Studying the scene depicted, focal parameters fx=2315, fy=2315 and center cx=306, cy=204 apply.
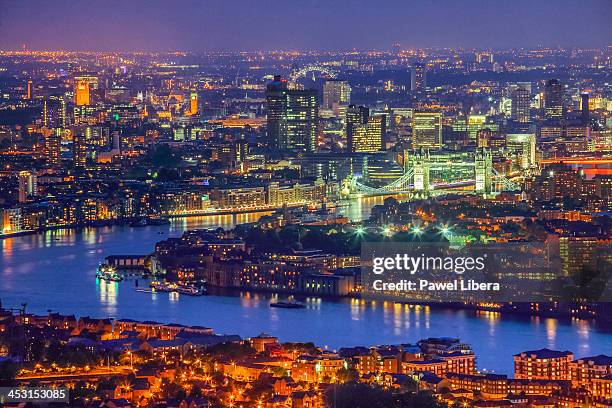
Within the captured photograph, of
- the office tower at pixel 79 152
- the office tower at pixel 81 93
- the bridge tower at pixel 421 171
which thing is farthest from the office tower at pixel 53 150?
the office tower at pixel 81 93

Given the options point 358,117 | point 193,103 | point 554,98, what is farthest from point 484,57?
point 193,103

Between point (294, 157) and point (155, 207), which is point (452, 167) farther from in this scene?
point (155, 207)

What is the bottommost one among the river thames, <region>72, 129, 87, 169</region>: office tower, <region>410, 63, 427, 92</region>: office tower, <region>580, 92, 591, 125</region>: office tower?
the river thames

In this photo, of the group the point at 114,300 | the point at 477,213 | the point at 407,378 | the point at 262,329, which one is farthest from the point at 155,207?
the point at 407,378

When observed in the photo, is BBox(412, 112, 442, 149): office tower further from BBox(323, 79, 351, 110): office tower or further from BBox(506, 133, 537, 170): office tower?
BBox(323, 79, 351, 110): office tower

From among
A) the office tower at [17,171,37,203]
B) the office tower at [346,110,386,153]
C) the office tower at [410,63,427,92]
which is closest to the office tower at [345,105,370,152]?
the office tower at [346,110,386,153]

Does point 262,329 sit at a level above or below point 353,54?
below
